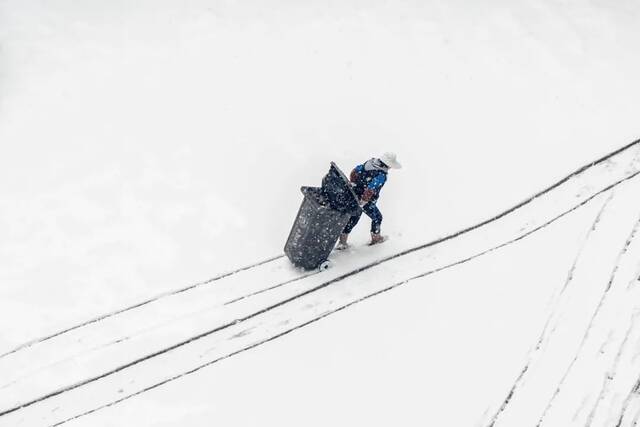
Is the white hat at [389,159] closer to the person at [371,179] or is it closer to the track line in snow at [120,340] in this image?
the person at [371,179]

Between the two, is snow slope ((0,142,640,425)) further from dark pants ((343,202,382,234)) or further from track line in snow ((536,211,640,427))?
dark pants ((343,202,382,234))

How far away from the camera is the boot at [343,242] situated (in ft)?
23.2

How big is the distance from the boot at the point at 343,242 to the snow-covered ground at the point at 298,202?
28 centimetres

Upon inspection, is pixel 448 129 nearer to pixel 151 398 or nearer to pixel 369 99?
pixel 369 99

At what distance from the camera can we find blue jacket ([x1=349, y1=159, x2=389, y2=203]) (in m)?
6.50

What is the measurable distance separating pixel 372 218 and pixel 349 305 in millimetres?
1065

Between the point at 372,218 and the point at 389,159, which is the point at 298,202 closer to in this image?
the point at 372,218

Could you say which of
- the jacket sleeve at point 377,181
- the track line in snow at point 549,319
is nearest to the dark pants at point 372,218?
the jacket sleeve at point 377,181

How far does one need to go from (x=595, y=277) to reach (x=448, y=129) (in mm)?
3186

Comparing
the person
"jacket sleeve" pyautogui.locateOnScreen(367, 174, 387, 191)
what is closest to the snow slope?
the person

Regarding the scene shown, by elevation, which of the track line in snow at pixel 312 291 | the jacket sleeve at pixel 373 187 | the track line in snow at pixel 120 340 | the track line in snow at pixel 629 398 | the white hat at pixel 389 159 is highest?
the white hat at pixel 389 159

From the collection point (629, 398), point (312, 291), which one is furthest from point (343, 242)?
point (629, 398)

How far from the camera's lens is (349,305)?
659 cm

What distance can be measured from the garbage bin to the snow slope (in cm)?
54
